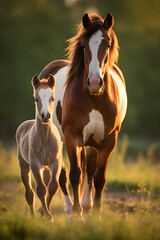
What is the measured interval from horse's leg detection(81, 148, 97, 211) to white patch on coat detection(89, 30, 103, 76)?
176cm

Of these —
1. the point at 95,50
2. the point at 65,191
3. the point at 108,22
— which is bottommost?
the point at 65,191

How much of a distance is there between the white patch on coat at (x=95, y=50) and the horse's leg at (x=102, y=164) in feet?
3.59

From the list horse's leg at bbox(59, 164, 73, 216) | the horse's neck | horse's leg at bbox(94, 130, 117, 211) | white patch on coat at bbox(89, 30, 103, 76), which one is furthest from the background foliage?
the horse's neck

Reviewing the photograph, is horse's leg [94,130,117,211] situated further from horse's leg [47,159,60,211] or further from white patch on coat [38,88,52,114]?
white patch on coat [38,88,52,114]

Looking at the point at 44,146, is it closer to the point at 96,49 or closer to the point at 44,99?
the point at 44,99

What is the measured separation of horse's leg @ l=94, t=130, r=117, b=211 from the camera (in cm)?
527

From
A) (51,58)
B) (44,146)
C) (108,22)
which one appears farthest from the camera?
(51,58)

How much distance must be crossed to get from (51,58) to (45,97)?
14.2 metres

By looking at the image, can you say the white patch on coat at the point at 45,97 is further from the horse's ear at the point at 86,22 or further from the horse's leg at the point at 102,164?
the horse's leg at the point at 102,164

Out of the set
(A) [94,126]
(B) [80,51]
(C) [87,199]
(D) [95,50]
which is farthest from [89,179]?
(D) [95,50]

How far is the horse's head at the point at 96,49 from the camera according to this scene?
4426mm

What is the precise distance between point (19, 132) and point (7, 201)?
1775 mm

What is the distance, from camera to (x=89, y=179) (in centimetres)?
583

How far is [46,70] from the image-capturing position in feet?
21.5
